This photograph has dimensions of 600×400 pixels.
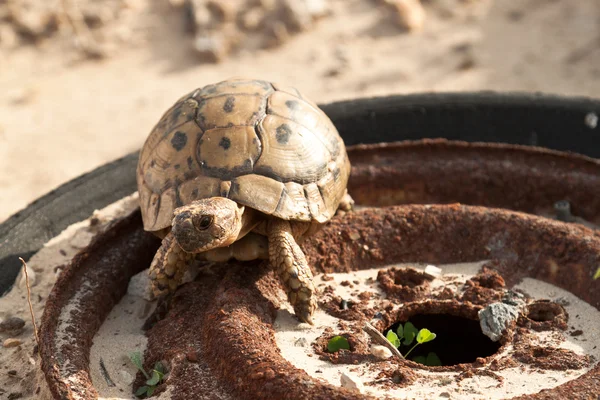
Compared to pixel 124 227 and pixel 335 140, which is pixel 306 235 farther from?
pixel 124 227

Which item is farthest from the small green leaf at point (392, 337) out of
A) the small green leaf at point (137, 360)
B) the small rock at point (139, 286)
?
the small rock at point (139, 286)

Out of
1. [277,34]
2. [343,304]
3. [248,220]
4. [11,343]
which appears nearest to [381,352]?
[343,304]

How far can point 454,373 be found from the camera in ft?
11.0

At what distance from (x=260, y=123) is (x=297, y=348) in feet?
3.31

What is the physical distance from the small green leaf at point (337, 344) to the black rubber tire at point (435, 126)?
1.80m

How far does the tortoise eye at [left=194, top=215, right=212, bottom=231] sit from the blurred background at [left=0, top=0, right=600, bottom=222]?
4287mm

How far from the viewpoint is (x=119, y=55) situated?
9.38m

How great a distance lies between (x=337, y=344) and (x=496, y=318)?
2.29 feet

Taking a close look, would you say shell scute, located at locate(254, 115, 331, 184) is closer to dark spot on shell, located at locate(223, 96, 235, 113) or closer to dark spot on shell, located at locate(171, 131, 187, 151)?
dark spot on shell, located at locate(223, 96, 235, 113)

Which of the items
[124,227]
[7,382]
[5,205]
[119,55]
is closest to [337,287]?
[124,227]

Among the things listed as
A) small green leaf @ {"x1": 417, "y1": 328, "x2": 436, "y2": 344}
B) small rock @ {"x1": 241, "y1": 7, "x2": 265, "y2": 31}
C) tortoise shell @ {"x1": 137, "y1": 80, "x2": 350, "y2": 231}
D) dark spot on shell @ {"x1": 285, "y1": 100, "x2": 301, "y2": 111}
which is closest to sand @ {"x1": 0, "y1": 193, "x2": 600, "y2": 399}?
small green leaf @ {"x1": 417, "y1": 328, "x2": 436, "y2": 344}

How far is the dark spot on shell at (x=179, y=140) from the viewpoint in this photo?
149 inches

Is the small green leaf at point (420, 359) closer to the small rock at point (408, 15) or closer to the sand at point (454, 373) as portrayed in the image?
the sand at point (454, 373)

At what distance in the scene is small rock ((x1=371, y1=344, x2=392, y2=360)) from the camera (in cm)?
344
